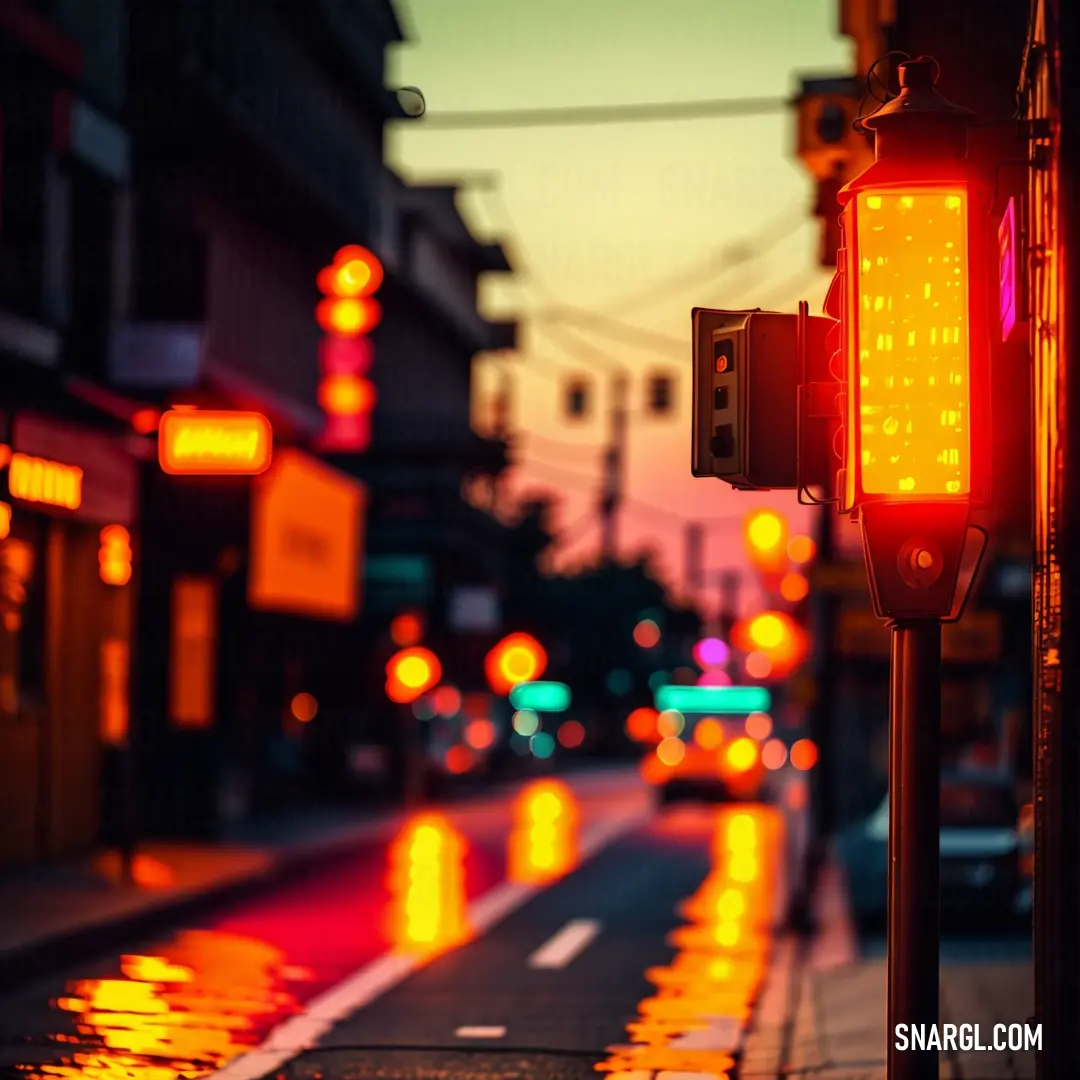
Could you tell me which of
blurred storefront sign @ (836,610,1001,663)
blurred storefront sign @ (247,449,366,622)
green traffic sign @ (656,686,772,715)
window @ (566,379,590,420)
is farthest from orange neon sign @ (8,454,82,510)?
green traffic sign @ (656,686,772,715)

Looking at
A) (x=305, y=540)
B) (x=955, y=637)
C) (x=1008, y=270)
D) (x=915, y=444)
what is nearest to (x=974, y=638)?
(x=955, y=637)

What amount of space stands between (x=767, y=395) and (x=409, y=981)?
29.3 ft

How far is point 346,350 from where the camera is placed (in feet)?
106

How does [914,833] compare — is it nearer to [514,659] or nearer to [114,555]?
[114,555]

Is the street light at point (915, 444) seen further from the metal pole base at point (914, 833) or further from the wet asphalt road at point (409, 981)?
the wet asphalt road at point (409, 981)

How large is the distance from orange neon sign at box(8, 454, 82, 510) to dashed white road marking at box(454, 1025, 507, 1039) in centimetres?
855

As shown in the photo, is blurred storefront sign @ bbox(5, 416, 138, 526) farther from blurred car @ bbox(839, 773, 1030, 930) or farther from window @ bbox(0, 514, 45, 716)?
blurred car @ bbox(839, 773, 1030, 930)

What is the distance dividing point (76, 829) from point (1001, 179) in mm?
18242

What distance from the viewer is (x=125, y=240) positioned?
2459cm

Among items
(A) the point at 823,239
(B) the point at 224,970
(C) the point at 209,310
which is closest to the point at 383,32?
(C) the point at 209,310

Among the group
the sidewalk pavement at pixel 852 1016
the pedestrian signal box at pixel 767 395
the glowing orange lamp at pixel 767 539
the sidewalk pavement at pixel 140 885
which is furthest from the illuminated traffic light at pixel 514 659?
the pedestrian signal box at pixel 767 395

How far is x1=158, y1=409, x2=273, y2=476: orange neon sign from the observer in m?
22.3

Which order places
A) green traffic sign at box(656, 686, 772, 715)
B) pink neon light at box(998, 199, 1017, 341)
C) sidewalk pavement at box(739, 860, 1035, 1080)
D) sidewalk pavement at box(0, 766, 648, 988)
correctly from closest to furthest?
pink neon light at box(998, 199, 1017, 341) → sidewalk pavement at box(739, 860, 1035, 1080) → sidewalk pavement at box(0, 766, 648, 988) → green traffic sign at box(656, 686, 772, 715)

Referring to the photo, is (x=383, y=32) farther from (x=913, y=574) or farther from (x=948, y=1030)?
(x=913, y=574)
